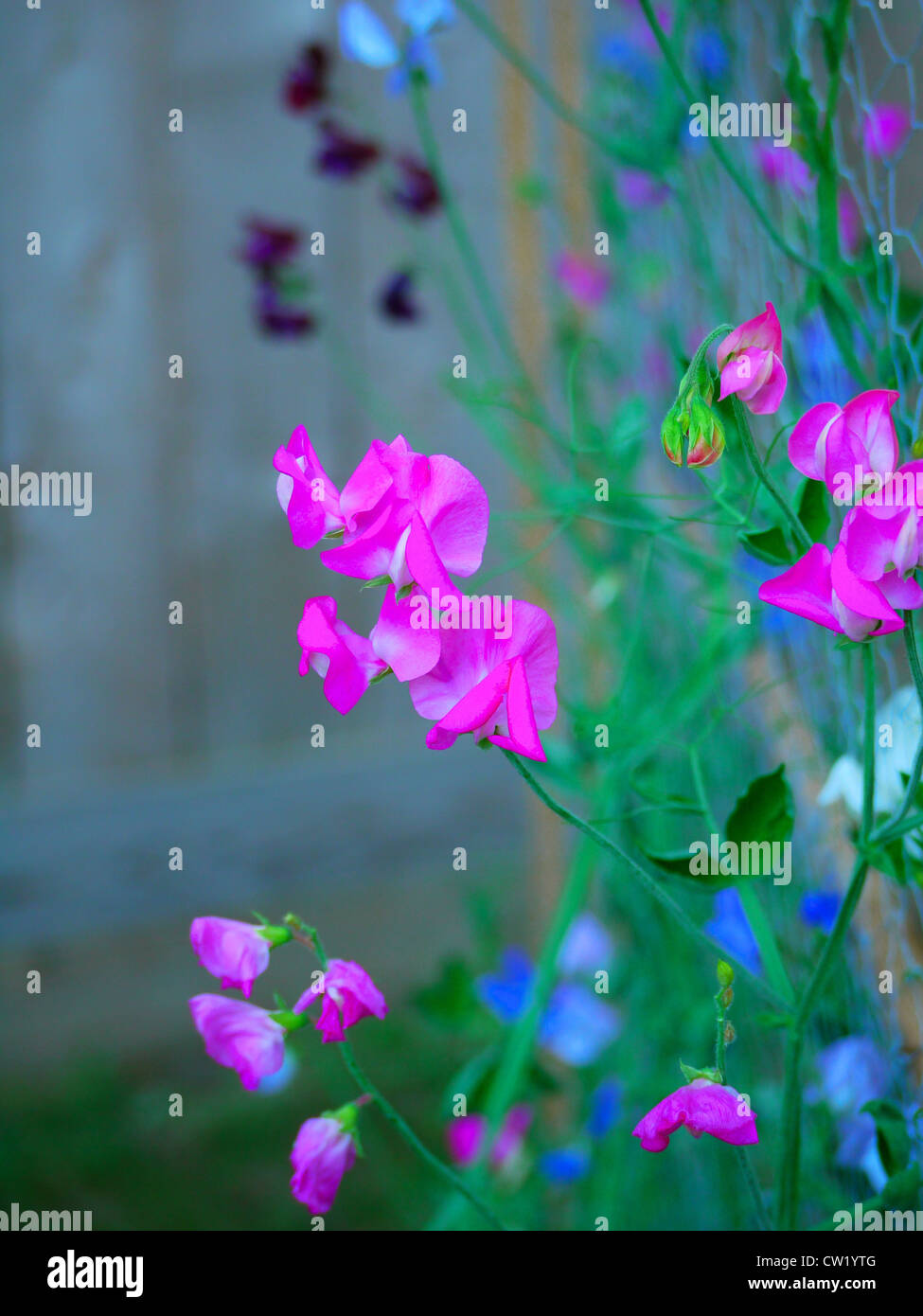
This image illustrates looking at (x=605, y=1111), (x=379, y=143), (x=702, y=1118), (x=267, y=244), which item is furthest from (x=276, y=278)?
(x=702, y=1118)

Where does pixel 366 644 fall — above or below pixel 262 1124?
above

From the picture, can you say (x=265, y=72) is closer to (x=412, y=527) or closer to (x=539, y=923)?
(x=539, y=923)

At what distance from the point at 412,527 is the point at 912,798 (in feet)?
0.50

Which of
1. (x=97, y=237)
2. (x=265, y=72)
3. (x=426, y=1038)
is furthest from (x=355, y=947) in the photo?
(x=265, y=72)

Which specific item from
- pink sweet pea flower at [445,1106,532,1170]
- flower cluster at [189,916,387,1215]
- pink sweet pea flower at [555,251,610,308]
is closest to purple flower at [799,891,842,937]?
flower cluster at [189,916,387,1215]

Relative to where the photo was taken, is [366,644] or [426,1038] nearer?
[366,644]

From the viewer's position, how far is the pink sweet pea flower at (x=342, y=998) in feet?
1.02

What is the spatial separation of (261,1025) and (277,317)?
707 mm

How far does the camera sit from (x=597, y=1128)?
803mm

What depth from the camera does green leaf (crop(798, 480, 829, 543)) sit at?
32 cm

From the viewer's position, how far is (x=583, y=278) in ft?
3.73

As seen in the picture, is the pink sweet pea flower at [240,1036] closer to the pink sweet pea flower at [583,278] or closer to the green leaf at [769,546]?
the green leaf at [769,546]

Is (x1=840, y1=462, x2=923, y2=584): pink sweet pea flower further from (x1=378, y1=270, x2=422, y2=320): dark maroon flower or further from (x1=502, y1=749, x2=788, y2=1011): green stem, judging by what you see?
(x1=378, y1=270, x2=422, y2=320): dark maroon flower

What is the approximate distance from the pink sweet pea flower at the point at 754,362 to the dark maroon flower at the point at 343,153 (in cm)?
63
